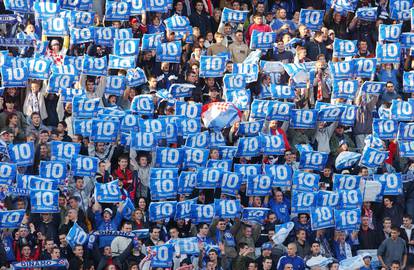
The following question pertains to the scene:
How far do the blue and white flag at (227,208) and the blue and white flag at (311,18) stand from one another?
5.69 meters

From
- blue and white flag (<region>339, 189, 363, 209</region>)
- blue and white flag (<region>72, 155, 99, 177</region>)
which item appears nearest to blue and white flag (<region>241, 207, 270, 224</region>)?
blue and white flag (<region>339, 189, 363, 209</region>)

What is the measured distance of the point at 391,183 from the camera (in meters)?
30.9

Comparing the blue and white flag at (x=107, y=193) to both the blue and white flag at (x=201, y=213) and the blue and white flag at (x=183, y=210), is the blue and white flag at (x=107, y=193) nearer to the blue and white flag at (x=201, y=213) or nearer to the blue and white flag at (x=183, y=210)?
the blue and white flag at (x=183, y=210)

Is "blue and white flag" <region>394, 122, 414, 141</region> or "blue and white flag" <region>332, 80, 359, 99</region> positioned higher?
"blue and white flag" <region>332, 80, 359, 99</region>

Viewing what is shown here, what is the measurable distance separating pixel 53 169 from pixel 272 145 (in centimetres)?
385

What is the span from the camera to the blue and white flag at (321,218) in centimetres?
2973

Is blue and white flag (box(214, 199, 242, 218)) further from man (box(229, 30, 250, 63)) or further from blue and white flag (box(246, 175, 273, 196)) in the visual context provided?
man (box(229, 30, 250, 63))

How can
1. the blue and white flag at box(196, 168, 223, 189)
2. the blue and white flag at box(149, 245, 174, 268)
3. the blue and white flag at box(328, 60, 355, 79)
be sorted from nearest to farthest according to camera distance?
1. the blue and white flag at box(149, 245, 174, 268)
2. the blue and white flag at box(196, 168, 223, 189)
3. the blue and white flag at box(328, 60, 355, 79)

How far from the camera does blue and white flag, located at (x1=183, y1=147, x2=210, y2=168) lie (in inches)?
1193

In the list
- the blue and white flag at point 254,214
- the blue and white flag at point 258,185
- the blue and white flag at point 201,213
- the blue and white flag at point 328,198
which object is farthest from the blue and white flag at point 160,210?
the blue and white flag at point 328,198

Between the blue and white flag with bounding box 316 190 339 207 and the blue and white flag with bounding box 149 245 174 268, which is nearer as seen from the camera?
the blue and white flag with bounding box 149 245 174 268

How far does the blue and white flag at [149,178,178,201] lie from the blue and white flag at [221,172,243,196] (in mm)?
815

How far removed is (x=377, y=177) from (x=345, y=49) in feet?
10.4

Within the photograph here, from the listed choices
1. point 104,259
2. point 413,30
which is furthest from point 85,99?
point 413,30
